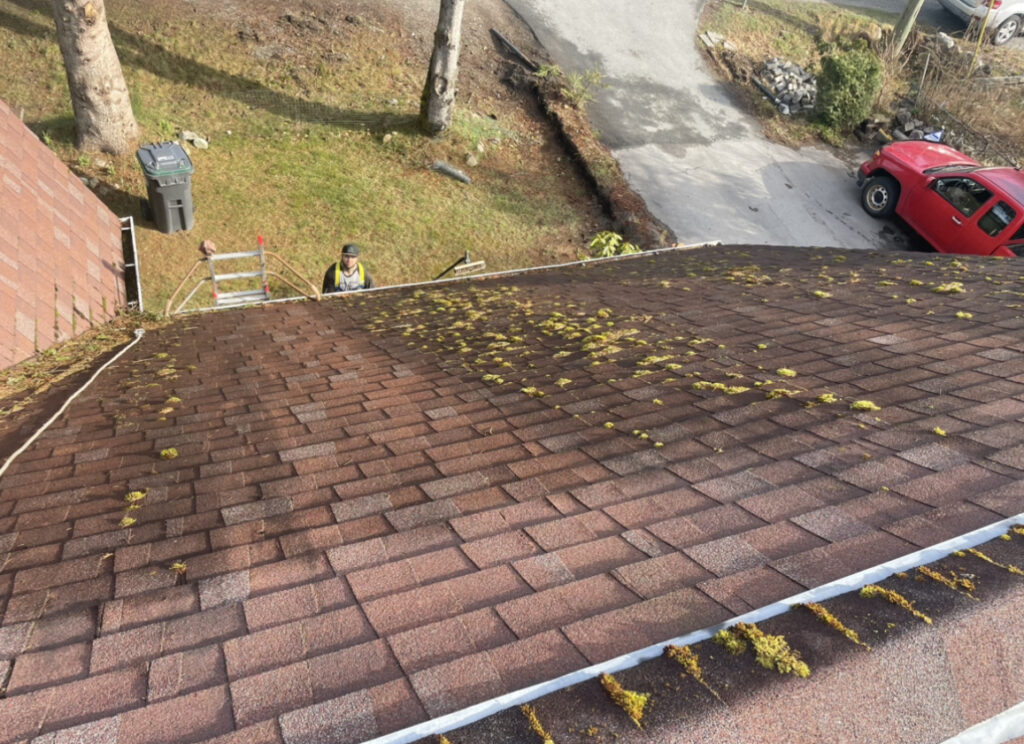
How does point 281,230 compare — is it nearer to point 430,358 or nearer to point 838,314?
point 430,358

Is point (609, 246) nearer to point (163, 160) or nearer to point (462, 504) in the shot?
point (163, 160)

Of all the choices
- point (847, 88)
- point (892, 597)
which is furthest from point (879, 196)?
point (892, 597)

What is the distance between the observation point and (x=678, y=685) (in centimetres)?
→ 163

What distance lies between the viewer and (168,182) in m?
11.1

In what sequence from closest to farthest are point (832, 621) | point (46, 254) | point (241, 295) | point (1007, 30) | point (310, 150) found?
point (832, 621) → point (46, 254) → point (241, 295) → point (310, 150) → point (1007, 30)

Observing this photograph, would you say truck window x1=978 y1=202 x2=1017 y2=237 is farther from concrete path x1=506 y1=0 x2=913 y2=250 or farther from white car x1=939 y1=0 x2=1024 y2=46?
white car x1=939 y1=0 x2=1024 y2=46

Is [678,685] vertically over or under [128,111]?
under

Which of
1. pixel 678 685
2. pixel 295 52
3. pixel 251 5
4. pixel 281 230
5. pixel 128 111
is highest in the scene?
pixel 251 5

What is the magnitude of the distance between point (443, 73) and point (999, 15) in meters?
18.2

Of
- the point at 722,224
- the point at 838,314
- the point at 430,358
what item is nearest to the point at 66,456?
the point at 430,358

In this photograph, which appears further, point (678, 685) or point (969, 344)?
point (969, 344)

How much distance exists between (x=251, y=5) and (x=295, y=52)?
1870 mm

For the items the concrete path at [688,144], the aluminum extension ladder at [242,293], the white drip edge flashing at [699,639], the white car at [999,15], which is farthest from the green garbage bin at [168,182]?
the white car at [999,15]

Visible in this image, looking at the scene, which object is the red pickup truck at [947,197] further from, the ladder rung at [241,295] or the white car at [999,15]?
the ladder rung at [241,295]
